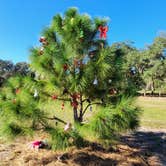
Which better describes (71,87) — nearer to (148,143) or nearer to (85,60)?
(85,60)

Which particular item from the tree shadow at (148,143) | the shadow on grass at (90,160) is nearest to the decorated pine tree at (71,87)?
the shadow on grass at (90,160)

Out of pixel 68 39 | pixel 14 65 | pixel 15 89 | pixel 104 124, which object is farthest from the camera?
pixel 14 65

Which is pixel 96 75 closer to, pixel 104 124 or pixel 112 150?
pixel 104 124

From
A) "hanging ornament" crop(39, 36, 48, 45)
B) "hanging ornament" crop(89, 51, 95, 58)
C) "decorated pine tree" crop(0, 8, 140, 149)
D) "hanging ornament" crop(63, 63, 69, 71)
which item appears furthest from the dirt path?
"hanging ornament" crop(39, 36, 48, 45)

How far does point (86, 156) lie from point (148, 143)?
1.94 m

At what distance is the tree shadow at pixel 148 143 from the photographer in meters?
4.62

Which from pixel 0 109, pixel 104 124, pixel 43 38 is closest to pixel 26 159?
pixel 0 109

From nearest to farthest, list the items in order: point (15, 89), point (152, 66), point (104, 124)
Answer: point (104, 124) < point (15, 89) < point (152, 66)

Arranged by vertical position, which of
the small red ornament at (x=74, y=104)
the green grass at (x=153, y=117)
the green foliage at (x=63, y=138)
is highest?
the small red ornament at (x=74, y=104)

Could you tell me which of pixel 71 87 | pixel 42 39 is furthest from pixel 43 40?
pixel 71 87

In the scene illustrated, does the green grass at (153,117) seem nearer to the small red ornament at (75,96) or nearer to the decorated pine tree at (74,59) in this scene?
the decorated pine tree at (74,59)

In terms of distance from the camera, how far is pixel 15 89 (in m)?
4.14

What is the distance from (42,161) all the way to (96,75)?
1.53 metres

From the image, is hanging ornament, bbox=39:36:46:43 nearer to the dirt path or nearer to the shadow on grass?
the dirt path
